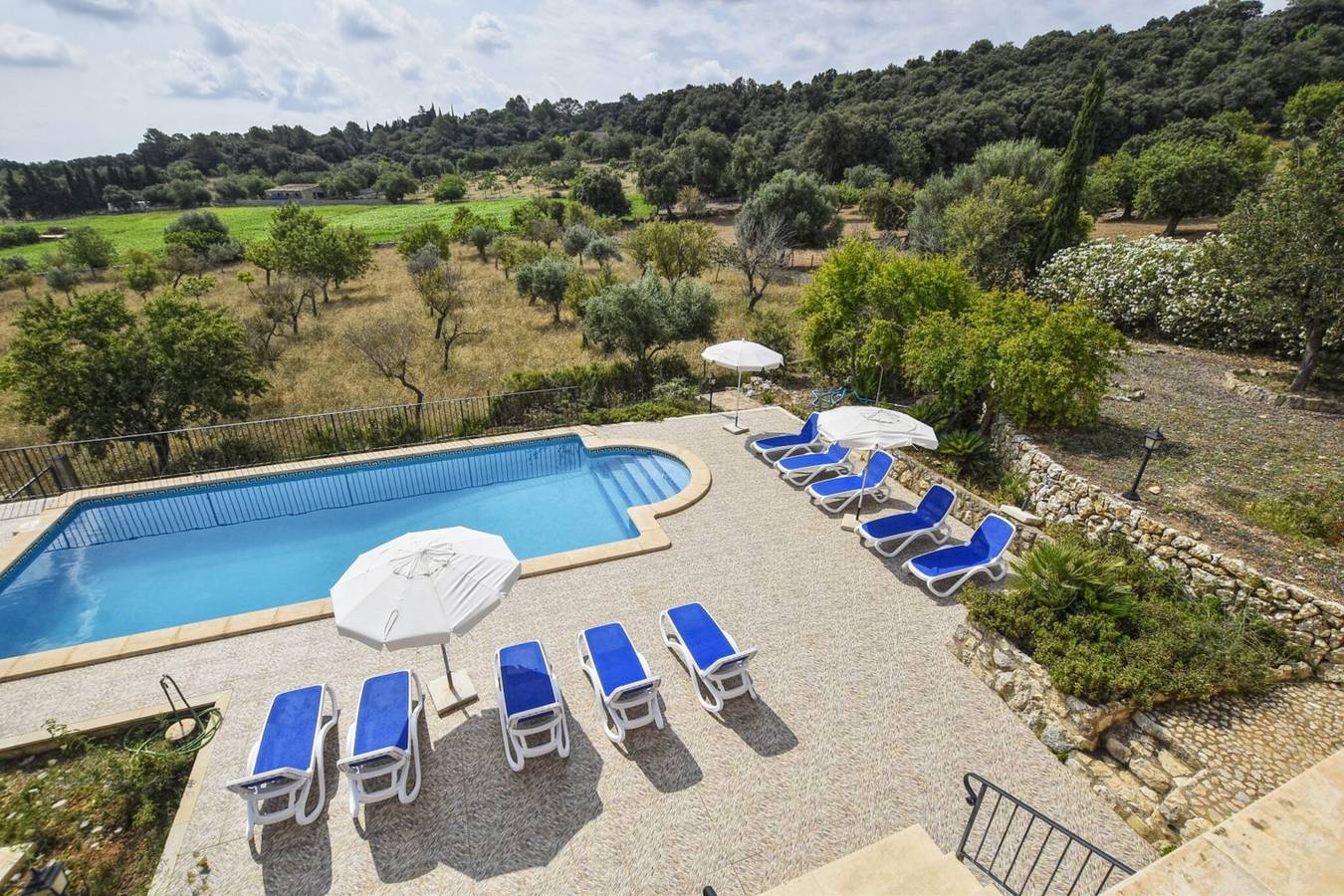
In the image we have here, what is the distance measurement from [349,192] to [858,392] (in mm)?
107326

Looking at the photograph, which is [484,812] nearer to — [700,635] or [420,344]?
[700,635]

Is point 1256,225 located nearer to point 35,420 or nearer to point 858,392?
point 858,392

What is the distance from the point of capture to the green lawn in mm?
54625

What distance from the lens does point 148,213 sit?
80062 mm

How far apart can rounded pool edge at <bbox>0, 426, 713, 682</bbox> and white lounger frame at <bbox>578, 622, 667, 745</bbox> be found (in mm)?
2977

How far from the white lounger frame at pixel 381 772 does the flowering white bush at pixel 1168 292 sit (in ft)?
51.0

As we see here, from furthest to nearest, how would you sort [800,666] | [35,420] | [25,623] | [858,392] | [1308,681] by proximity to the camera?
[858,392]
[35,420]
[25,623]
[800,666]
[1308,681]

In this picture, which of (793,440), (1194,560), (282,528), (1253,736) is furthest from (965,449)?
(282,528)

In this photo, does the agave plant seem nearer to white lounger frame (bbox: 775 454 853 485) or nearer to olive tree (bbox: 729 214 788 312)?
white lounger frame (bbox: 775 454 853 485)

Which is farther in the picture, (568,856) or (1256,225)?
(1256,225)

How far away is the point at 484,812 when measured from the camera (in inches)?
209

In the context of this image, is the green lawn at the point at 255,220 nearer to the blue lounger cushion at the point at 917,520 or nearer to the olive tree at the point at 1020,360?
the olive tree at the point at 1020,360

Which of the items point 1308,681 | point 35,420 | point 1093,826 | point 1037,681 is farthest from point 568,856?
point 35,420

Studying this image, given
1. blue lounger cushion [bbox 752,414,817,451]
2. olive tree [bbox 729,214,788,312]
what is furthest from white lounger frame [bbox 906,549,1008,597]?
olive tree [bbox 729,214,788,312]
